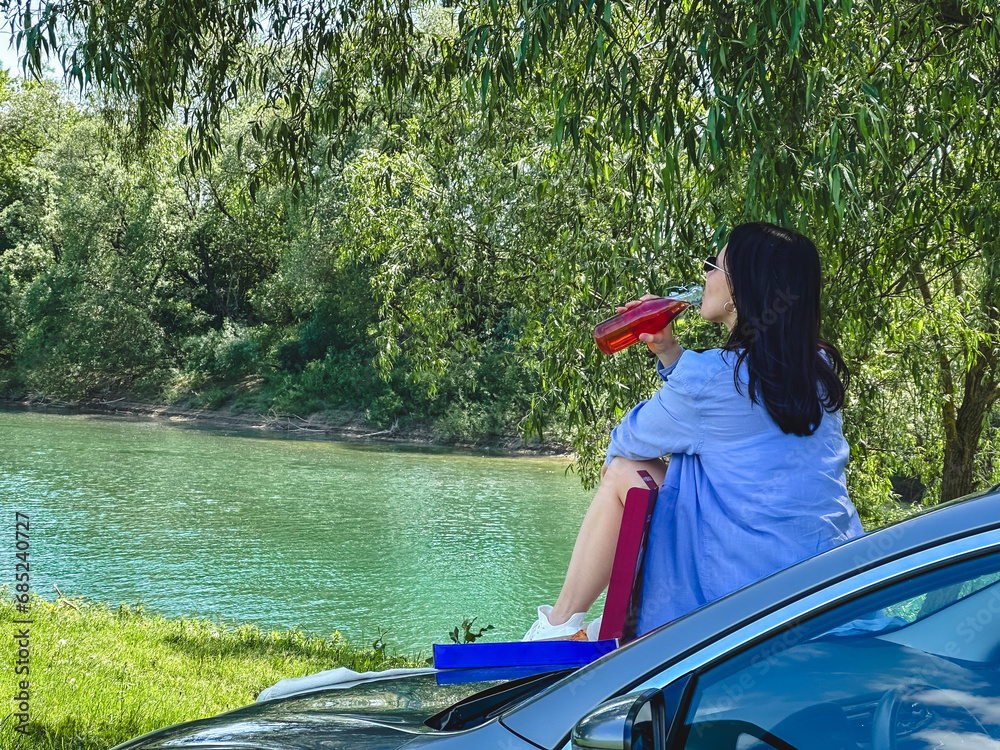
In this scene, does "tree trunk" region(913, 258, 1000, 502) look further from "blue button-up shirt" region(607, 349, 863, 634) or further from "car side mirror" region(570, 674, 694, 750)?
"car side mirror" region(570, 674, 694, 750)

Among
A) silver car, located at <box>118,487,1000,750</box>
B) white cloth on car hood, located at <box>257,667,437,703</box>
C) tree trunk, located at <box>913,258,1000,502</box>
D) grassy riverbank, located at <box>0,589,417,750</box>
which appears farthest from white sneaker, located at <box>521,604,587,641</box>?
tree trunk, located at <box>913,258,1000,502</box>

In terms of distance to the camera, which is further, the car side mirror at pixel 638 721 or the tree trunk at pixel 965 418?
the tree trunk at pixel 965 418

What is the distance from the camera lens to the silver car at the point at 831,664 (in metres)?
1.05

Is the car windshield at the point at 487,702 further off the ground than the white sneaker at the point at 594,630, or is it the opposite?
the car windshield at the point at 487,702

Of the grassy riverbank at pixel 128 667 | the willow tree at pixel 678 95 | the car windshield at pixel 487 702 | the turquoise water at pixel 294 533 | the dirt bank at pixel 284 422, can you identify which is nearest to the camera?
the car windshield at pixel 487 702

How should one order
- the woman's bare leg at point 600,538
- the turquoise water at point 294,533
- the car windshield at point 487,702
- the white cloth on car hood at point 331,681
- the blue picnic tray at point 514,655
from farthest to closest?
1. the turquoise water at point 294,533
2. the woman's bare leg at point 600,538
3. the white cloth on car hood at point 331,681
4. the blue picnic tray at point 514,655
5. the car windshield at point 487,702

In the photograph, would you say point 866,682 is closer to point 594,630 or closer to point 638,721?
point 638,721

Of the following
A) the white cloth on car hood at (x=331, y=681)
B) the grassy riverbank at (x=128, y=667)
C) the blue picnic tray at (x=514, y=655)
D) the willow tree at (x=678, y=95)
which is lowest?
the grassy riverbank at (x=128, y=667)

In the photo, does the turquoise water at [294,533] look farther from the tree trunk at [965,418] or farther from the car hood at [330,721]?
the car hood at [330,721]

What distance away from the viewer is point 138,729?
3801 mm

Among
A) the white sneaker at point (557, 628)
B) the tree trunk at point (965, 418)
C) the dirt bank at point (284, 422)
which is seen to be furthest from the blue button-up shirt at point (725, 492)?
the dirt bank at point (284, 422)

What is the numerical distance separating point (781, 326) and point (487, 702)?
1.09m

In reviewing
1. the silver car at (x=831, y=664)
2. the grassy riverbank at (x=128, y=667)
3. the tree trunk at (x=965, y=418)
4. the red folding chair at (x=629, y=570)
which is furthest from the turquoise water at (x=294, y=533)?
the silver car at (x=831, y=664)

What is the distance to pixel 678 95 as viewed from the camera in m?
3.95
